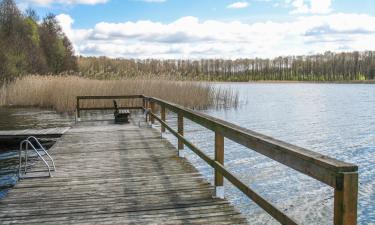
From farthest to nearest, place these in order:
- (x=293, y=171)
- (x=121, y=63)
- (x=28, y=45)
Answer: (x=121, y=63) < (x=28, y=45) < (x=293, y=171)

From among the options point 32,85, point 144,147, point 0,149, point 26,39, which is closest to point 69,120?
point 0,149

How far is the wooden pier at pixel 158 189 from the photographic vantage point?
2875mm

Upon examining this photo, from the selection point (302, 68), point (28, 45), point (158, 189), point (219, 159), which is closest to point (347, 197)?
point (219, 159)

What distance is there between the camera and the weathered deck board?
15.3 ft

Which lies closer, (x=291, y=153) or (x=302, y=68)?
(x=291, y=153)

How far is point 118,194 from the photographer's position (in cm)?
564

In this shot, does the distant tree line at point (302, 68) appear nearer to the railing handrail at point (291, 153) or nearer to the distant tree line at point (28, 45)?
the distant tree line at point (28, 45)

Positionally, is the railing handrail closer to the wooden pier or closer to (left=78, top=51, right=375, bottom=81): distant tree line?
the wooden pier

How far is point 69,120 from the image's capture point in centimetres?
1992

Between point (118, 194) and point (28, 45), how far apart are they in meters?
43.4

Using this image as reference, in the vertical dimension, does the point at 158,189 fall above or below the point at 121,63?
below

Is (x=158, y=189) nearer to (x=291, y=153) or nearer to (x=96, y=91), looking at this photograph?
(x=291, y=153)

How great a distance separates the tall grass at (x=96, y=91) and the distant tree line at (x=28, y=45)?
506 centimetres

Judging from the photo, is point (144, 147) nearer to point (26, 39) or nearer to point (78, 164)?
point (78, 164)
